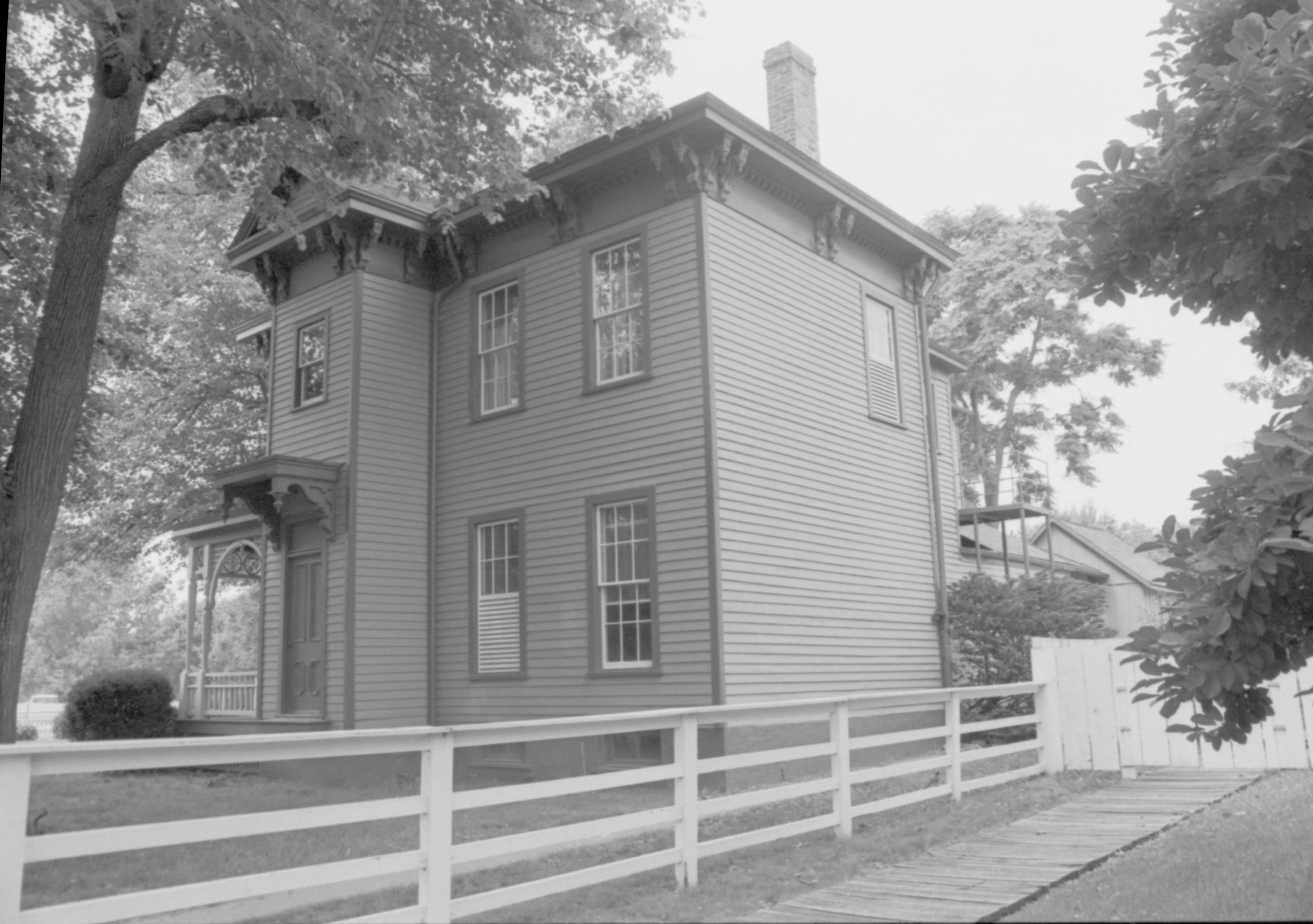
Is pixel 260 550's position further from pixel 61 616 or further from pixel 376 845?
pixel 61 616

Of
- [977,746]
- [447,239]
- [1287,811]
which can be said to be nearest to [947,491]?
[977,746]

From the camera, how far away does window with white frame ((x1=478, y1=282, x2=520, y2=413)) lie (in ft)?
50.9

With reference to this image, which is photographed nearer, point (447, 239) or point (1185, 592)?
point (1185, 592)

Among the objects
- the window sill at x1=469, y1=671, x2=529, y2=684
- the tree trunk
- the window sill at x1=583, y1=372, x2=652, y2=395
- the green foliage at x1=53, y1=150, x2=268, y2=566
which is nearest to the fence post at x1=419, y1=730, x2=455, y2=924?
the tree trunk

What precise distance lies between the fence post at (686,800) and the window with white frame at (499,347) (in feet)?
28.0

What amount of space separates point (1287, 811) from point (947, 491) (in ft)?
34.4

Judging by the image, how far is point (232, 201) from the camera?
27.6 metres

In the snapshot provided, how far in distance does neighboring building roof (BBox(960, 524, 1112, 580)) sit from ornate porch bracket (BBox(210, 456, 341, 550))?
11.3 meters

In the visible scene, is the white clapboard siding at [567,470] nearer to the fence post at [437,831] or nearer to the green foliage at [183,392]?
the fence post at [437,831]

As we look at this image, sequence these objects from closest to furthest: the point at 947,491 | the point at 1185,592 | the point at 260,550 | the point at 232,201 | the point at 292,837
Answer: the point at 1185,592
the point at 292,837
the point at 260,550
the point at 947,491
the point at 232,201

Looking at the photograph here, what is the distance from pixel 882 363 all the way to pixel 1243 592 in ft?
39.9

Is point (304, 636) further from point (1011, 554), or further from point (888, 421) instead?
point (1011, 554)

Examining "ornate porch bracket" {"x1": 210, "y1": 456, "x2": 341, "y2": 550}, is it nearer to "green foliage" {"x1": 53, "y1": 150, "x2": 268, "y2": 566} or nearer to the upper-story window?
the upper-story window

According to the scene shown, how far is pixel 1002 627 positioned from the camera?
56.2 ft
